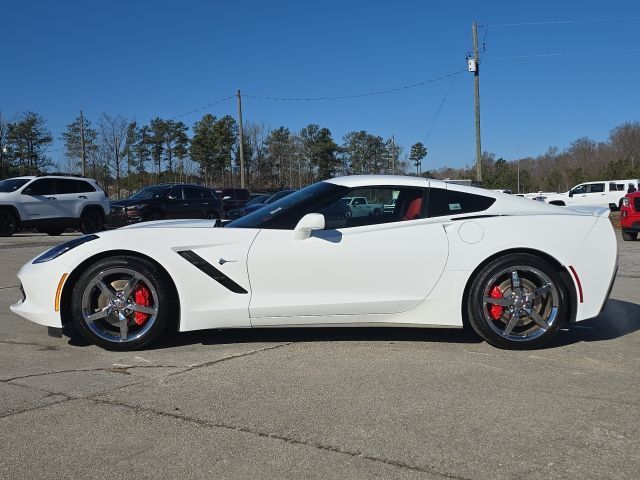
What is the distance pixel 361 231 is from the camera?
4.74m

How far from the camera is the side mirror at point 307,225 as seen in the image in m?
4.51

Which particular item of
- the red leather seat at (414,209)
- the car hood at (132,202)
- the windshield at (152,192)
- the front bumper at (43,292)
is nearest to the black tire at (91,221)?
the car hood at (132,202)

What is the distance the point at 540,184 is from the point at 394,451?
87.5 meters

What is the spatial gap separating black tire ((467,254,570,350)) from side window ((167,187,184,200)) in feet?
56.9

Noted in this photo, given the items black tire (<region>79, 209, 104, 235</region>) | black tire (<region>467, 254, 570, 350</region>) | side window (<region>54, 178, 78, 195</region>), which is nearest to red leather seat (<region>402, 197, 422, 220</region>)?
black tire (<region>467, 254, 570, 350</region>)

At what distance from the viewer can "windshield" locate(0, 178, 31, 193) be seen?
666 inches

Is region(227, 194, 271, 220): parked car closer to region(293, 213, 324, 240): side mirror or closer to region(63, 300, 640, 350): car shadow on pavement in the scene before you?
region(63, 300, 640, 350): car shadow on pavement

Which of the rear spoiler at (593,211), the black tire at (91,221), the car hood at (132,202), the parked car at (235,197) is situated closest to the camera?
the rear spoiler at (593,211)

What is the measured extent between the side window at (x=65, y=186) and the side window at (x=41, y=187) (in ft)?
0.46

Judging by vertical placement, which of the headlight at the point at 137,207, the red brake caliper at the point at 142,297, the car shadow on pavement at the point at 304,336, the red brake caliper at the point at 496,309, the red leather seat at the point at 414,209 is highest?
the headlight at the point at 137,207

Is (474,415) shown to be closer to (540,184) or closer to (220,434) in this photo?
(220,434)

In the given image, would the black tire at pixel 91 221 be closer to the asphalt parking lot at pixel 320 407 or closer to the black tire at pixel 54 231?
the black tire at pixel 54 231

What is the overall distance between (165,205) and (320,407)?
18.0 metres

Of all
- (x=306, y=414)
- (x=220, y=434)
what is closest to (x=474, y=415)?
(x=306, y=414)
